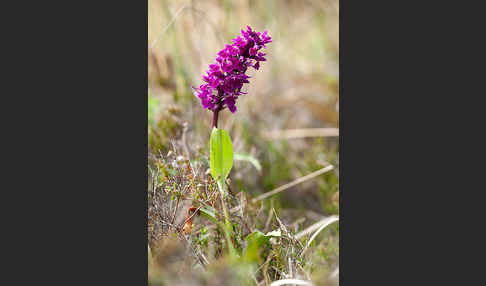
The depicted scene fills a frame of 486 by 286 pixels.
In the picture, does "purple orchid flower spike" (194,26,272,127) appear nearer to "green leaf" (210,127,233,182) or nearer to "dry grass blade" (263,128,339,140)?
"green leaf" (210,127,233,182)

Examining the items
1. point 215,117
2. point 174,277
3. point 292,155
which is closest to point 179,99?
point 292,155

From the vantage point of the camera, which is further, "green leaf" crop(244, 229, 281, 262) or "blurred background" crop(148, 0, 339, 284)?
"blurred background" crop(148, 0, 339, 284)

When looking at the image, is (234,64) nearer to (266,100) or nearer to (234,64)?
(234,64)

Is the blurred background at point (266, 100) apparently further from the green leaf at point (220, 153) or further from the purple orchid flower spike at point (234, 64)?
the purple orchid flower spike at point (234, 64)

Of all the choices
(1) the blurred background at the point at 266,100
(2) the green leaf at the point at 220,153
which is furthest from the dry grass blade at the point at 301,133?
(2) the green leaf at the point at 220,153

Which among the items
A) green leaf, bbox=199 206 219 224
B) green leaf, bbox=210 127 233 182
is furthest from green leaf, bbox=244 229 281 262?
green leaf, bbox=210 127 233 182

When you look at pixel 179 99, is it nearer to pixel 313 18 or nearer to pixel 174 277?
pixel 174 277

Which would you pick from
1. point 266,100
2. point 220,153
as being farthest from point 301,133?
point 220,153
